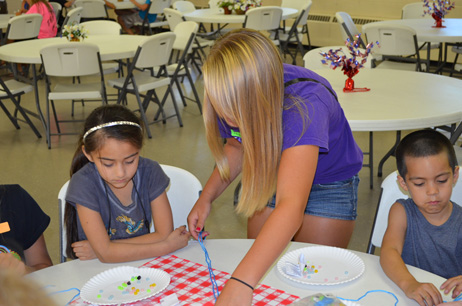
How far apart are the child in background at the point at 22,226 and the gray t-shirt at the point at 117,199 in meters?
0.16

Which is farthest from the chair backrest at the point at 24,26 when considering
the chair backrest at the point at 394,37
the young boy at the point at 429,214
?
the young boy at the point at 429,214

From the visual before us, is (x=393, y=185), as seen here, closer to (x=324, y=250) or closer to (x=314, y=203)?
(x=314, y=203)

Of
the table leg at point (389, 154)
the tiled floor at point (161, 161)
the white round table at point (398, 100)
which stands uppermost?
the white round table at point (398, 100)

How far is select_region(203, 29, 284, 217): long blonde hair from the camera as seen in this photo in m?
1.44

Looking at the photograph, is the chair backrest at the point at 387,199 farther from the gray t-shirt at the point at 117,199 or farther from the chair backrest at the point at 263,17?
the chair backrest at the point at 263,17

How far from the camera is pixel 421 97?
300 cm

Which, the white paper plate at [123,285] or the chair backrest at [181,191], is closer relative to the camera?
the white paper plate at [123,285]

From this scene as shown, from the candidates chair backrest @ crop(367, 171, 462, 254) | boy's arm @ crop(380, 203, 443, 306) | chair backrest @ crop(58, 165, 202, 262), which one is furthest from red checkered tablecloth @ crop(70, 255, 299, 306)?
chair backrest @ crop(367, 171, 462, 254)

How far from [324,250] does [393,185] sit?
1.55 feet

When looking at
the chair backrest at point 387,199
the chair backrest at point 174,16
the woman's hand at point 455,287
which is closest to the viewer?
the woman's hand at point 455,287

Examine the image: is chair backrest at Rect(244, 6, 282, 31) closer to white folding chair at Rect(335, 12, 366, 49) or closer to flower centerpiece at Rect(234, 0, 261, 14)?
flower centerpiece at Rect(234, 0, 261, 14)

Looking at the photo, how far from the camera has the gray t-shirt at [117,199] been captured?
76.9 inches

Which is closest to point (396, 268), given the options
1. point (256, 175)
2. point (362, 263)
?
point (362, 263)

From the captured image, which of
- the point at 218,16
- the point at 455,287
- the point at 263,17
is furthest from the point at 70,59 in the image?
the point at 455,287
